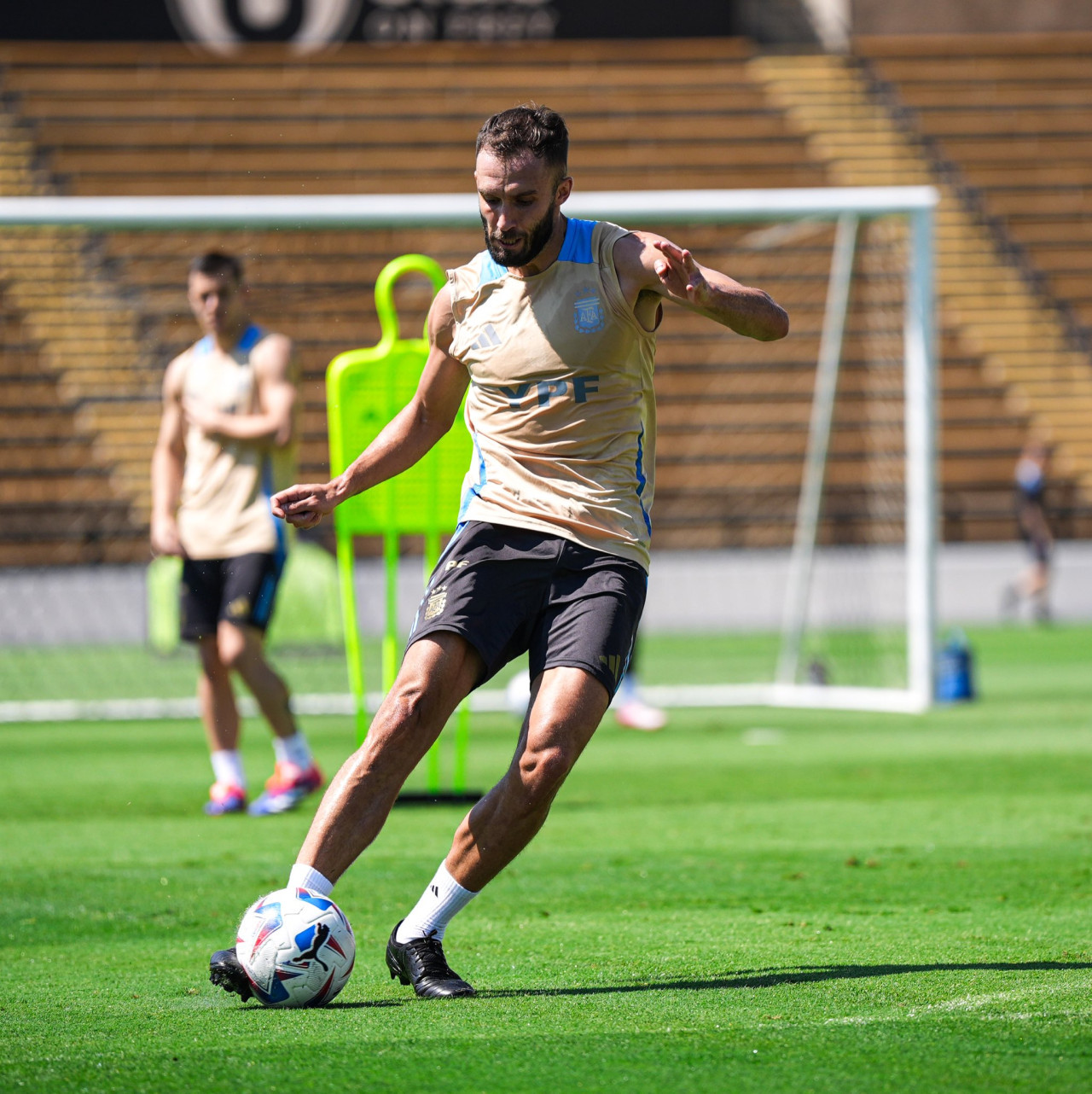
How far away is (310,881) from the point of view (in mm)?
3854

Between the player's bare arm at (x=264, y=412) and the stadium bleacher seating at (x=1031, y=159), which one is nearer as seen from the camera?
the player's bare arm at (x=264, y=412)

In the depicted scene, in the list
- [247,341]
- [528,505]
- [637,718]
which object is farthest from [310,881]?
[637,718]

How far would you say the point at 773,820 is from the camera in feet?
22.7

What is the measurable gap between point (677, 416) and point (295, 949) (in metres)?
17.9

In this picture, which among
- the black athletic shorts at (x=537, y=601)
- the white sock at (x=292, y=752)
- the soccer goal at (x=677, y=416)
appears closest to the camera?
the black athletic shorts at (x=537, y=601)

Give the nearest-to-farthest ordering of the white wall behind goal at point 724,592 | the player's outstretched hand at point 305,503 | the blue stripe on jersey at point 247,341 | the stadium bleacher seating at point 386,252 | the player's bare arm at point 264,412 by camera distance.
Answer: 1. the player's outstretched hand at point 305,503
2. the player's bare arm at point 264,412
3. the blue stripe on jersey at point 247,341
4. the white wall behind goal at point 724,592
5. the stadium bleacher seating at point 386,252

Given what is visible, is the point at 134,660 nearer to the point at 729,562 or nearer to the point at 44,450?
the point at 44,450

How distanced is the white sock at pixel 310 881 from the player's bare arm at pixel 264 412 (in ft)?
12.0

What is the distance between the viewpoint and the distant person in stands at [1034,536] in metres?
20.0

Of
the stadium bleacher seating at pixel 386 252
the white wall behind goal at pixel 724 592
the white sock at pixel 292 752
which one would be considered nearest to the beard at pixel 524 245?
the white sock at pixel 292 752

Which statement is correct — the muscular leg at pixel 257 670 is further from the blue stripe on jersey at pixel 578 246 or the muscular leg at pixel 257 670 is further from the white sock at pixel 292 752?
the blue stripe on jersey at pixel 578 246

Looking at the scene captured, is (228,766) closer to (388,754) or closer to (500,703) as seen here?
(388,754)

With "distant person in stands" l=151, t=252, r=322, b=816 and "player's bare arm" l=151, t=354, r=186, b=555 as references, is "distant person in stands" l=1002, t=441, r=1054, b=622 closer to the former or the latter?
"distant person in stands" l=151, t=252, r=322, b=816

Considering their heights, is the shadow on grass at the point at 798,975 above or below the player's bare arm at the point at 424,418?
below
